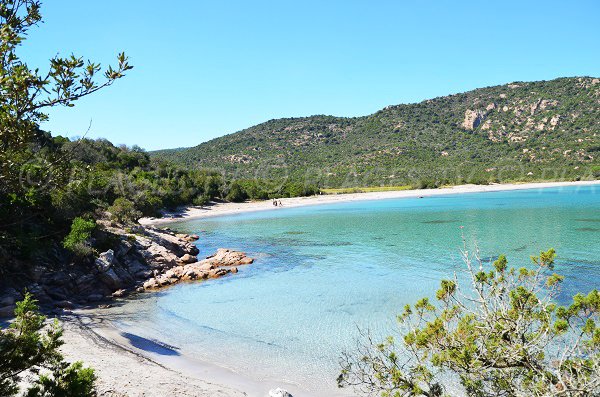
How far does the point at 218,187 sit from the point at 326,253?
53.6m

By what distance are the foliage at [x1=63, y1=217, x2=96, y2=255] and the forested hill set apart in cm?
9090

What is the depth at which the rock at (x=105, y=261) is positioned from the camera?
21.0 m

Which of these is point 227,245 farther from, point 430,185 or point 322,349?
point 430,185

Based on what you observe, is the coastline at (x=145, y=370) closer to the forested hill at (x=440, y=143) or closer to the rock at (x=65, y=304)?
the rock at (x=65, y=304)

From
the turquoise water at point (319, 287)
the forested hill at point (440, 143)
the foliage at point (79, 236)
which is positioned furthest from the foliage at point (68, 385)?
the forested hill at point (440, 143)

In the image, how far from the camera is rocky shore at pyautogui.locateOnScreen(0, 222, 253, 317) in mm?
17703

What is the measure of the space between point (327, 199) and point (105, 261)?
7013 centimetres

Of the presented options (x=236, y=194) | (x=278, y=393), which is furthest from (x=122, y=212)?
(x=236, y=194)

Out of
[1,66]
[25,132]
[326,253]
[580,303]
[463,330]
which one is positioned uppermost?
[1,66]

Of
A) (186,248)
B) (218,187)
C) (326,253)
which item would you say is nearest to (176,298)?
(186,248)

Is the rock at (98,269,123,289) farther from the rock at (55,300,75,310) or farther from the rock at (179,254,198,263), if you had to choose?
the rock at (179,254,198,263)

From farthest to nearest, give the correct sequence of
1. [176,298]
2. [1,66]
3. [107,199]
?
[107,199], [176,298], [1,66]

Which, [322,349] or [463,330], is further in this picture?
[322,349]

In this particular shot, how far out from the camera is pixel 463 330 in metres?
5.95
